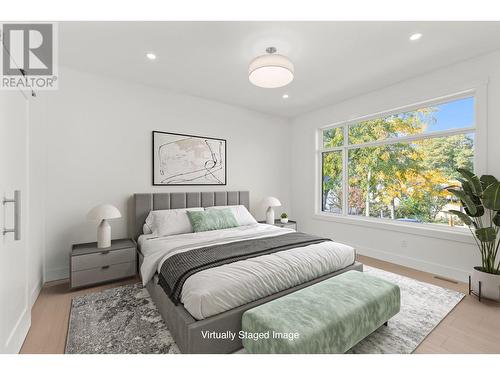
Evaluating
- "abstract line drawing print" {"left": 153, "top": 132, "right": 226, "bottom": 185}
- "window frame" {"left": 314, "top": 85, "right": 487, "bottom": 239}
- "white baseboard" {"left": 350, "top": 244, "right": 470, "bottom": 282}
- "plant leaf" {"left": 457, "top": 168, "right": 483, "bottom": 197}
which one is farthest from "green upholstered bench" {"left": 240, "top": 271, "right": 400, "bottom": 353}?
"abstract line drawing print" {"left": 153, "top": 132, "right": 226, "bottom": 185}

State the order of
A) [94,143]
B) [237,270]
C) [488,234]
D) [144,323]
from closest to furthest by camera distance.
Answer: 1. [237,270]
2. [144,323]
3. [488,234]
4. [94,143]

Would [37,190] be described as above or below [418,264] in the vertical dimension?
above

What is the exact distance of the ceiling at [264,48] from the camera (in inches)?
85.1

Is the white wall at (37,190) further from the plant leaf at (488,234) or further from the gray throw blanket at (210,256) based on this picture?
the plant leaf at (488,234)

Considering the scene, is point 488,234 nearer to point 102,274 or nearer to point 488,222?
point 488,222

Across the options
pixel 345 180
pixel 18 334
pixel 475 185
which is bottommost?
pixel 18 334

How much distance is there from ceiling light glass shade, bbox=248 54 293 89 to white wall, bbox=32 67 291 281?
186cm

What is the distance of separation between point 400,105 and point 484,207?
1.72 m

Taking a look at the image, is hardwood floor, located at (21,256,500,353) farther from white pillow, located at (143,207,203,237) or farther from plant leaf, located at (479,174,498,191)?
plant leaf, located at (479,174,498,191)

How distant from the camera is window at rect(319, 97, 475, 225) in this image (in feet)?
9.94

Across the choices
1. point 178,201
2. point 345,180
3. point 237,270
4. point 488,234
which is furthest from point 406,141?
point 178,201

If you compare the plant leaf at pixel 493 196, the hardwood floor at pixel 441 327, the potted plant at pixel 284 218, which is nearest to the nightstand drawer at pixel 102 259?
the hardwood floor at pixel 441 327

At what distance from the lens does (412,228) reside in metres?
3.34
